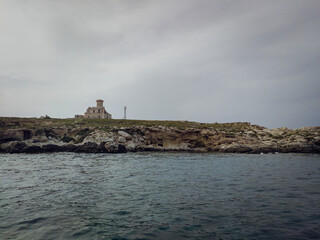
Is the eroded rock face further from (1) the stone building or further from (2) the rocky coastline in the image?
(1) the stone building

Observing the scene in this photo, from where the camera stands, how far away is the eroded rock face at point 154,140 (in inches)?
1801

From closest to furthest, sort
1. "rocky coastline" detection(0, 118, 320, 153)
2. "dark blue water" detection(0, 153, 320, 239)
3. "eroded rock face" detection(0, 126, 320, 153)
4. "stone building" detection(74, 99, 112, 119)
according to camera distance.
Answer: "dark blue water" detection(0, 153, 320, 239) → "eroded rock face" detection(0, 126, 320, 153) → "rocky coastline" detection(0, 118, 320, 153) → "stone building" detection(74, 99, 112, 119)

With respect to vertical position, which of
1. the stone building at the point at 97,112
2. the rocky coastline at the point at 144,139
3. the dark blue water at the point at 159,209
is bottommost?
the dark blue water at the point at 159,209

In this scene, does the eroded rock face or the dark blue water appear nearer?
the dark blue water

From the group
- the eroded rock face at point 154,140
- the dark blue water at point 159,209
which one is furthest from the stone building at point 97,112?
the dark blue water at point 159,209

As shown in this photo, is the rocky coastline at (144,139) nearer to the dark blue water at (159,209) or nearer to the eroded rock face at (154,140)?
the eroded rock face at (154,140)

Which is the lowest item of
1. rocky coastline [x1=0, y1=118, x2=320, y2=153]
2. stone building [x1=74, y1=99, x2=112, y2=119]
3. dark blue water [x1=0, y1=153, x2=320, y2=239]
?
dark blue water [x1=0, y1=153, x2=320, y2=239]

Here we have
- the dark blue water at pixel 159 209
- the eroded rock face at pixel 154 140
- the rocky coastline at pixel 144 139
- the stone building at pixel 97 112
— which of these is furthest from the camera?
the stone building at pixel 97 112

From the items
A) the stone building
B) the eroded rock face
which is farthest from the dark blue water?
the stone building

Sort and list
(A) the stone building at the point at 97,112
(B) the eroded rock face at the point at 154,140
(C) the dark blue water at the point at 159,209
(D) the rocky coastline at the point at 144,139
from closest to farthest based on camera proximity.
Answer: (C) the dark blue water at the point at 159,209
(B) the eroded rock face at the point at 154,140
(D) the rocky coastline at the point at 144,139
(A) the stone building at the point at 97,112

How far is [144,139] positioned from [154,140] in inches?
118

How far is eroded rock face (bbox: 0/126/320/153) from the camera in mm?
45750

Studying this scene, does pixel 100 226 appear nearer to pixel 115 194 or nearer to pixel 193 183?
pixel 115 194

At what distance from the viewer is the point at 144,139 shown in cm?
5591
